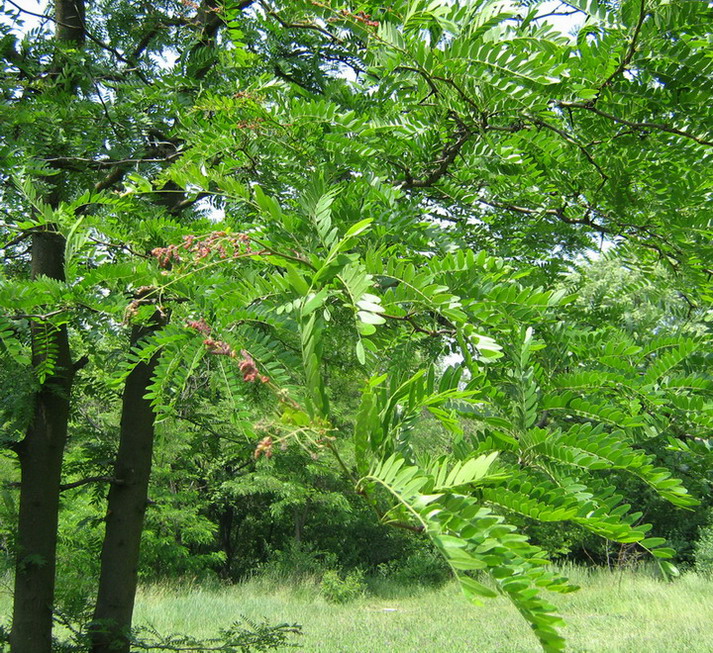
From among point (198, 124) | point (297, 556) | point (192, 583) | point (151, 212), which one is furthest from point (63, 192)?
point (297, 556)

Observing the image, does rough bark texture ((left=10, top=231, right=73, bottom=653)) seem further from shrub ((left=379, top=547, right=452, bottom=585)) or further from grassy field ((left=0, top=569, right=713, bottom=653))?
shrub ((left=379, top=547, right=452, bottom=585))

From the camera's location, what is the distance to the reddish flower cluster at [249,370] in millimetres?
892

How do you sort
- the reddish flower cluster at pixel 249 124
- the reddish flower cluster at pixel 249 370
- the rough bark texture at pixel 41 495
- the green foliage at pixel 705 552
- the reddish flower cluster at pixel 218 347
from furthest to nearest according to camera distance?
the green foliage at pixel 705 552 → the rough bark texture at pixel 41 495 → the reddish flower cluster at pixel 249 124 → the reddish flower cluster at pixel 218 347 → the reddish flower cluster at pixel 249 370

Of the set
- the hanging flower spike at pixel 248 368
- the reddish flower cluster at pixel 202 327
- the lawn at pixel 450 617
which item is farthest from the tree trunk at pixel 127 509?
the lawn at pixel 450 617

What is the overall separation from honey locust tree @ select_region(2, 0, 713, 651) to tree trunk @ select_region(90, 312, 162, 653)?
5.73 feet

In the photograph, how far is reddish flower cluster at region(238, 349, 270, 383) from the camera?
892 mm

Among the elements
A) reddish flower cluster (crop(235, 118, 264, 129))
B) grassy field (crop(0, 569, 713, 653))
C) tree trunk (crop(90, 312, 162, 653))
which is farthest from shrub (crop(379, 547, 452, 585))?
reddish flower cluster (crop(235, 118, 264, 129))

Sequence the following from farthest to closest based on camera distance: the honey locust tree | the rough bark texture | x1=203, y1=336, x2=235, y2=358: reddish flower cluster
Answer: the rough bark texture < x1=203, y1=336, x2=235, y2=358: reddish flower cluster < the honey locust tree

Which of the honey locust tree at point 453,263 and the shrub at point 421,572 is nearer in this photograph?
the honey locust tree at point 453,263

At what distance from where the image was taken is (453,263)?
1.04 metres

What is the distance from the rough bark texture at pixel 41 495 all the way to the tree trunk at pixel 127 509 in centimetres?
34

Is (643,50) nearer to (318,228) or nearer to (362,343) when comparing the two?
(318,228)

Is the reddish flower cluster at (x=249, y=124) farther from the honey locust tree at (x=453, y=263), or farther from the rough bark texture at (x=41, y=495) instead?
the rough bark texture at (x=41, y=495)

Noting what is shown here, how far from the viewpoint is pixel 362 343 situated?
0.81m
